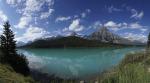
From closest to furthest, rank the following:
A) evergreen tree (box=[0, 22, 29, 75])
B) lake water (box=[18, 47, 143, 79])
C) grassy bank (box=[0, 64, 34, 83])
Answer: grassy bank (box=[0, 64, 34, 83]) < evergreen tree (box=[0, 22, 29, 75]) < lake water (box=[18, 47, 143, 79])

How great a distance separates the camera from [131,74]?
9719 millimetres

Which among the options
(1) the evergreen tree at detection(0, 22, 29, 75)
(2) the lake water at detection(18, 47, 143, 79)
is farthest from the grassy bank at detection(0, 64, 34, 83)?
(2) the lake water at detection(18, 47, 143, 79)

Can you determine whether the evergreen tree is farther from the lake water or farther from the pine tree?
the lake water

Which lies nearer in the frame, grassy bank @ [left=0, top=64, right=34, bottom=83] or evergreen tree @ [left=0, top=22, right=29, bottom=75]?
grassy bank @ [left=0, top=64, right=34, bottom=83]

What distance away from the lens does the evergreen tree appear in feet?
125

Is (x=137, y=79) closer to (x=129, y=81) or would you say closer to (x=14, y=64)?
(x=129, y=81)

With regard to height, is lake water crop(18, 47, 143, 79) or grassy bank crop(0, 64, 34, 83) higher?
grassy bank crop(0, 64, 34, 83)

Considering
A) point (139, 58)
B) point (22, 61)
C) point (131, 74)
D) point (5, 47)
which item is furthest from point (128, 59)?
point (131, 74)

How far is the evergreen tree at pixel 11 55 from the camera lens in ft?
125

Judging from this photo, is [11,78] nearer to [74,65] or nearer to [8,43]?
[8,43]

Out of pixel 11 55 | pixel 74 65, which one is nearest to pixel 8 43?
pixel 11 55

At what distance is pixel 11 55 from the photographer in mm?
41656

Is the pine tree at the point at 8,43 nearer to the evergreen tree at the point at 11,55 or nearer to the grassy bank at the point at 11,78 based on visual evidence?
the evergreen tree at the point at 11,55

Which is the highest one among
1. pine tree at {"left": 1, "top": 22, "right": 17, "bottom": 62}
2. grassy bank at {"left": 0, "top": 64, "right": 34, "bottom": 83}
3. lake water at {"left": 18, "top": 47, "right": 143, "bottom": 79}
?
pine tree at {"left": 1, "top": 22, "right": 17, "bottom": 62}
